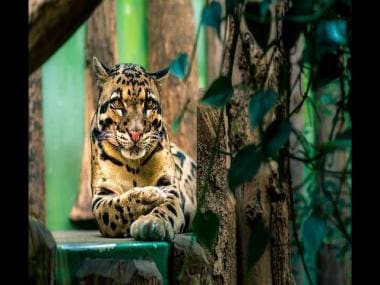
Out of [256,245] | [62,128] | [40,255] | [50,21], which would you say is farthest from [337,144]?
[62,128]

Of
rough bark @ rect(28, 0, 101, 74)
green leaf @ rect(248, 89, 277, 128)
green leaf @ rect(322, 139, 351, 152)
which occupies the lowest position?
green leaf @ rect(322, 139, 351, 152)

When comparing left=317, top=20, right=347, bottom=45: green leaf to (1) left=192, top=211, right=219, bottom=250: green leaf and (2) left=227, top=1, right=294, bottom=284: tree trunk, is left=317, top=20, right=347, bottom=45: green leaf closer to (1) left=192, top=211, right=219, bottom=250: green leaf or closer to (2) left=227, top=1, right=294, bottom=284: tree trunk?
(1) left=192, top=211, right=219, bottom=250: green leaf

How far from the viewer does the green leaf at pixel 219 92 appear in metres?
1.20

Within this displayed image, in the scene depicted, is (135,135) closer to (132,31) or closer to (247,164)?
(247,164)

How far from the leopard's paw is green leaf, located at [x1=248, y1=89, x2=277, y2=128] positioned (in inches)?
70.3

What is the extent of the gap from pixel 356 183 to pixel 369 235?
0.07 m

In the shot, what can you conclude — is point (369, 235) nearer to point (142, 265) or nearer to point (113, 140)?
point (142, 265)

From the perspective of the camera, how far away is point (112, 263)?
251 cm

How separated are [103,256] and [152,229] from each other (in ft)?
0.74

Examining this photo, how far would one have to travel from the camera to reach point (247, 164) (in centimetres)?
117

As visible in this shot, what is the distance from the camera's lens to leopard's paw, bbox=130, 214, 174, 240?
292 cm

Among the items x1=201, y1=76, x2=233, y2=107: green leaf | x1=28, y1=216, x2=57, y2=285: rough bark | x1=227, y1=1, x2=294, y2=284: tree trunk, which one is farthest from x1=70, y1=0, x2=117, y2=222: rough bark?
x1=201, y1=76, x2=233, y2=107: green leaf

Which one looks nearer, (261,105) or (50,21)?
(261,105)
